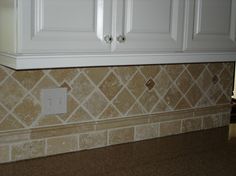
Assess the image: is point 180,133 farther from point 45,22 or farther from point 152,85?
point 45,22

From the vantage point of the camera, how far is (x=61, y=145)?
1725 millimetres

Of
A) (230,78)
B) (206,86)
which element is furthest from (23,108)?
(230,78)

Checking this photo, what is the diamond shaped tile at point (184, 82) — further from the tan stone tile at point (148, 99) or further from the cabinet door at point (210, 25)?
the cabinet door at point (210, 25)

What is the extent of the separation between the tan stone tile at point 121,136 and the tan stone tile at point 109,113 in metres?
0.08

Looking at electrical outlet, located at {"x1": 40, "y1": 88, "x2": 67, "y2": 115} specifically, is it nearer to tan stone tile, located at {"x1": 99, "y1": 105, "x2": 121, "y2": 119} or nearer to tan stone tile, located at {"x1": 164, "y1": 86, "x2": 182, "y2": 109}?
tan stone tile, located at {"x1": 99, "y1": 105, "x2": 121, "y2": 119}

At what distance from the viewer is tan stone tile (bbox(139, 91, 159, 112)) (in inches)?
77.2

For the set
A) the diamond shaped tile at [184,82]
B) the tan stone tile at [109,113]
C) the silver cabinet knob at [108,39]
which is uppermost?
the silver cabinet knob at [108,39]

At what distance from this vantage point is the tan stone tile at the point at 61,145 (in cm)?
170

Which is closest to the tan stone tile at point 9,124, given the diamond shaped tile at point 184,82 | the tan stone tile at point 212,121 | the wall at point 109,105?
the wall at point 109,105

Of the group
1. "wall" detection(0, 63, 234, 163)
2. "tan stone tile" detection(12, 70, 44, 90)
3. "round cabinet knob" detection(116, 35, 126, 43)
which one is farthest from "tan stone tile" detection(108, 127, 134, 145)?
"round cabinet knob" detection(116, 35, 126, 43)

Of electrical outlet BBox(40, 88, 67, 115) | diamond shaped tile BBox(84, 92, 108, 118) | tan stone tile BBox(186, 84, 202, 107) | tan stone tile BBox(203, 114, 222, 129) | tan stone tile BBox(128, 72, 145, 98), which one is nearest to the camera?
electrical outlet BBox(40, 88, 67, 115)

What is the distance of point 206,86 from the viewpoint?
220 centimetres

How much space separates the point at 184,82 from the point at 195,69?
0.10m

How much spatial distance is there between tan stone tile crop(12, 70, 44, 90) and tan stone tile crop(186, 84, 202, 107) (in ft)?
2.90
